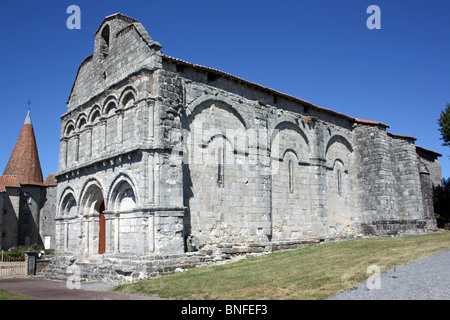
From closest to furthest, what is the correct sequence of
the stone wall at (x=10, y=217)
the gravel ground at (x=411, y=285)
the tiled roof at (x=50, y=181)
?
the gravel ground at (x=411, y=285)
the stone wall at (x=10, y=217)
the tiled roof at (x=50, y=181)

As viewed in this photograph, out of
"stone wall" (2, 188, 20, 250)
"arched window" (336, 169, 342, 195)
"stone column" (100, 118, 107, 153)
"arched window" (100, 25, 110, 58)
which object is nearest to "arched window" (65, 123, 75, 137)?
"stone column" (100, 118, 107, 153)

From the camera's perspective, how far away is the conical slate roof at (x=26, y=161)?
129ft

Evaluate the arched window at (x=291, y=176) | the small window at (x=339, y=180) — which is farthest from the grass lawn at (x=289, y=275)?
the small window at (x=339, y=180)

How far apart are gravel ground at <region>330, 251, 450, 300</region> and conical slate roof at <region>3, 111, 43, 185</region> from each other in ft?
122

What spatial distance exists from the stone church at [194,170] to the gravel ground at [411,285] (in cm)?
674

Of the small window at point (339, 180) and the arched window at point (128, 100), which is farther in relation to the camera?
the small window at point (339, 180)

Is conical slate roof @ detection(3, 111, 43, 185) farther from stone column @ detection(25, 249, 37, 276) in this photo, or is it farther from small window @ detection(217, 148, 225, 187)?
small window @ detection(217, 148, 225, 187)

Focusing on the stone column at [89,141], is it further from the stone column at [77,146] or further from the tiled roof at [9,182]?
the tiled roof at [9,182]

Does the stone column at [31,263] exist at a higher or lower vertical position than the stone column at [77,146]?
lower

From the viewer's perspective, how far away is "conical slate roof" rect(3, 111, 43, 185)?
3941cm

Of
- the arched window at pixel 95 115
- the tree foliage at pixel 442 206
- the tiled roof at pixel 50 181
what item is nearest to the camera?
the arched window at pixel 95 115

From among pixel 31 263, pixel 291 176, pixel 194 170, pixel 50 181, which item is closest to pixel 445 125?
pixel 291 176

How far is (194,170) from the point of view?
15.5 metres
